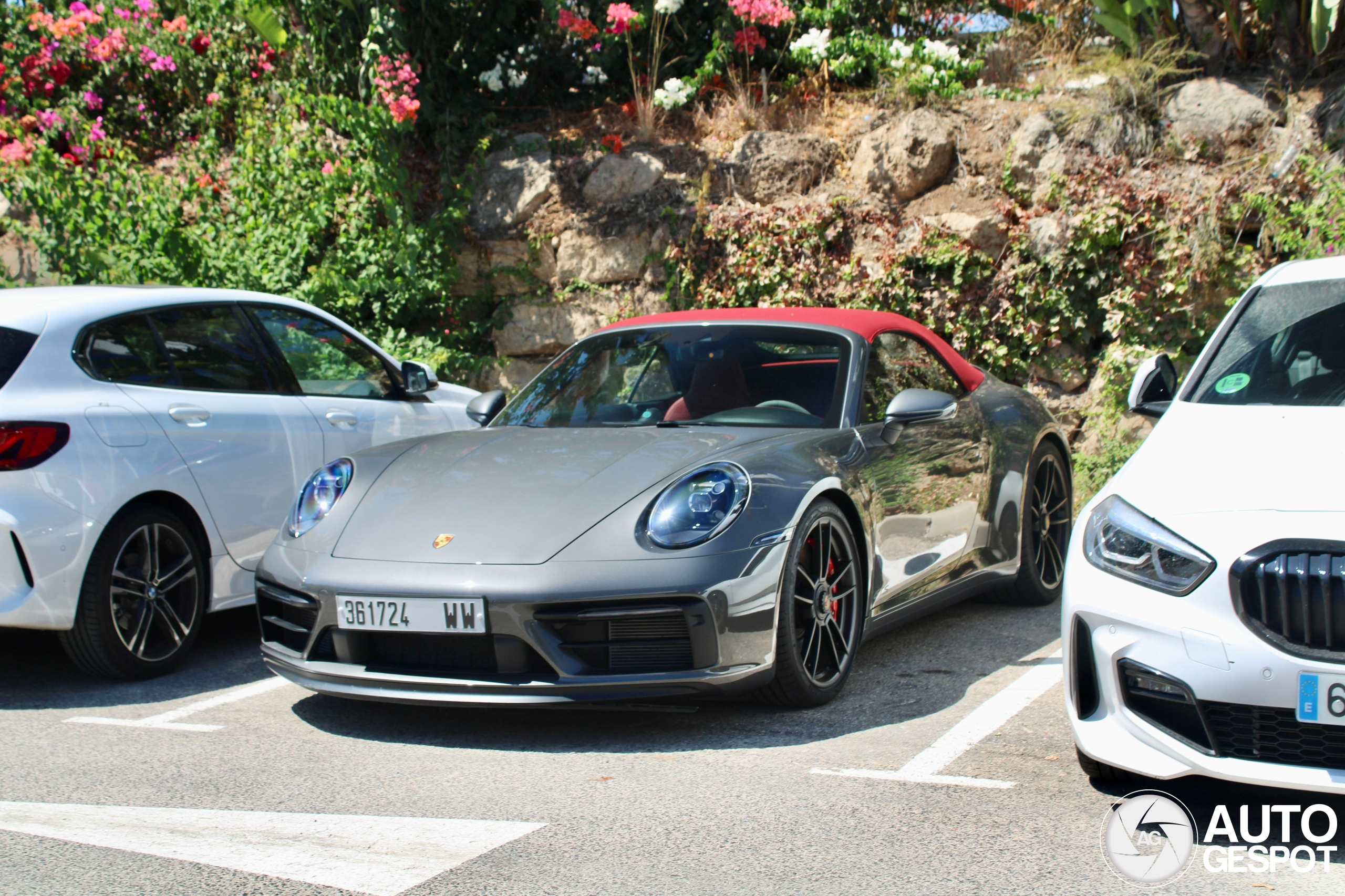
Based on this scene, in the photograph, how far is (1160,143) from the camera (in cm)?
973

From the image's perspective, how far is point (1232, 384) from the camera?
3986 mm

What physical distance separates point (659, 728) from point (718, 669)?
0.43 metres

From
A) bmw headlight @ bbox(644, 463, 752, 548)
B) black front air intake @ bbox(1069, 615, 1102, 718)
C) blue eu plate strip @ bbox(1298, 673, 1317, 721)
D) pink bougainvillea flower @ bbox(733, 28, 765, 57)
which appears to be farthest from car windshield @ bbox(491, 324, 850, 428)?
pink bougainvillea flower @ bbox(733, 28, 765, 57)

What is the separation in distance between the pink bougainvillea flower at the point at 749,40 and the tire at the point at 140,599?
7945mm

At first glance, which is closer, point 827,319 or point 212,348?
point 827,319

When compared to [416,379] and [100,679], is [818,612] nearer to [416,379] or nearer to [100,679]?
[100,679]

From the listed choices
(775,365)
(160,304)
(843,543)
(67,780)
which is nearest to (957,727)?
(843,543)

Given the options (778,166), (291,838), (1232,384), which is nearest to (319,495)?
(291,838)

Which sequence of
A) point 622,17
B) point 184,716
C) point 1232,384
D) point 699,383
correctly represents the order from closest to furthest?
point 1232,384, point 184,716, point 699,383, point 622,17

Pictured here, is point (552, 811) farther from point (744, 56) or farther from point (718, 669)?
point (744, 56)

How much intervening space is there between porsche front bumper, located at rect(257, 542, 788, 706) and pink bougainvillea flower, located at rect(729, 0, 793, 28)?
8.19 metres

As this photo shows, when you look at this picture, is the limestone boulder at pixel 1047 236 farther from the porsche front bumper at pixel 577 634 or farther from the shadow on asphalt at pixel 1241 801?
the shadow on asphalt at pixel 1241 801

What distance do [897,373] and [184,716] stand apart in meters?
2.98

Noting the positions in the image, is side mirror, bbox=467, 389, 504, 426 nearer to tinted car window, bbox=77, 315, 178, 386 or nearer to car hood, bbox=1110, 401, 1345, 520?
tinted car window, bbox=77, 315, 178, 386
